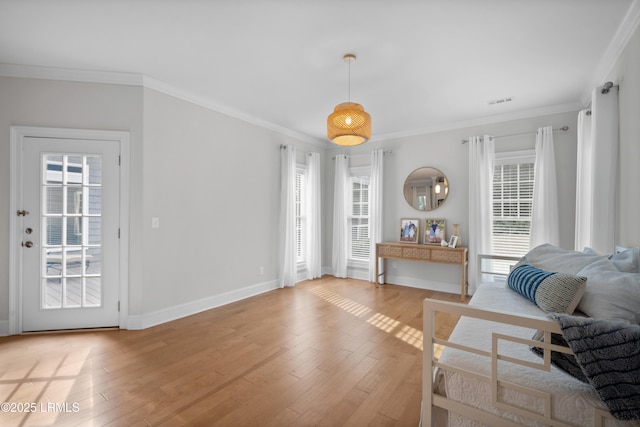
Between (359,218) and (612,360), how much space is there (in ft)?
15.3

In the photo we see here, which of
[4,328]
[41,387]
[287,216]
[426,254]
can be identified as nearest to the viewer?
[41,387]

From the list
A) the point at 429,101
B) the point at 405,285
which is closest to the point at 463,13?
the point at 429,101

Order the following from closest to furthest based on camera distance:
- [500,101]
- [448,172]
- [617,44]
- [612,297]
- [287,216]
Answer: [612,297]
[617,44]
[500,101]
[448,172]
[287,216]

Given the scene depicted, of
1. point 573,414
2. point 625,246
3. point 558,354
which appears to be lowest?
point 573,414

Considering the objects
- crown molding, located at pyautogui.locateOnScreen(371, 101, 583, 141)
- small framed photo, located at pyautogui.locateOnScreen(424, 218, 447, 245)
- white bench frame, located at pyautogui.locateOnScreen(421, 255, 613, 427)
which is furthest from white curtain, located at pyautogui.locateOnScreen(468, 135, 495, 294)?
white bench frame, located at pyautogui.locateOnScreen(421, 255, 613, 427)

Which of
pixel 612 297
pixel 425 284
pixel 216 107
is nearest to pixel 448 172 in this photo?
pixel 425 284

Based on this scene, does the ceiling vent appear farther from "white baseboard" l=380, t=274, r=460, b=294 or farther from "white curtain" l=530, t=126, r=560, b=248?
"white baseboard" l=380, t=274, r=460, b=294

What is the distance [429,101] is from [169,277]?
3.90m

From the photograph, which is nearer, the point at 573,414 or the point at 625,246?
the point at 573,414

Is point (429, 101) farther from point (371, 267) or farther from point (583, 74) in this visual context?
point (371, 267)

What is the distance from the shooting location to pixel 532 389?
1189mm

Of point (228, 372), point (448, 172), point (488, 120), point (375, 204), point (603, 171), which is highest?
point (488, 120)

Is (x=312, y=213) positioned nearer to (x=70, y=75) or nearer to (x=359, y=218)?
(x=359, y=218)

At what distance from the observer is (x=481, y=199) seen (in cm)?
434
